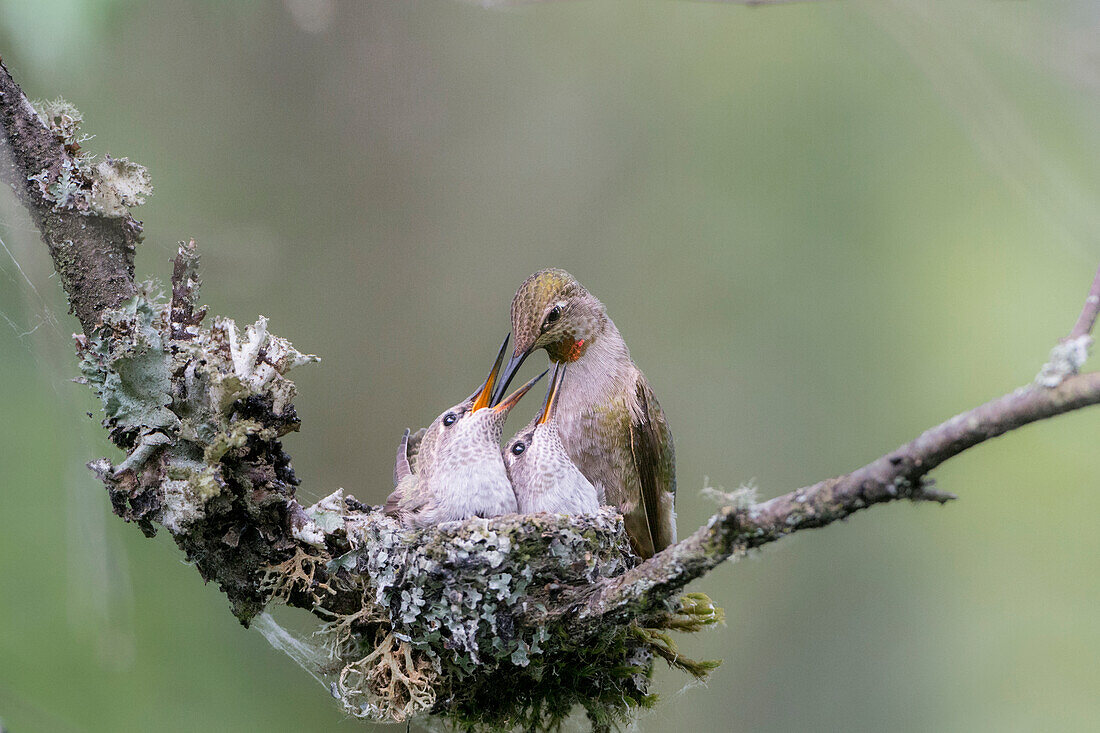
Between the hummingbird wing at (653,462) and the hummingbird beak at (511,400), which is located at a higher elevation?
the hummingbird beak at (511,400)

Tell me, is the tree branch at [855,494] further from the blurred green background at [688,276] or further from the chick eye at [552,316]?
the blurred green background at [688,276]

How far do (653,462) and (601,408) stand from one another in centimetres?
19

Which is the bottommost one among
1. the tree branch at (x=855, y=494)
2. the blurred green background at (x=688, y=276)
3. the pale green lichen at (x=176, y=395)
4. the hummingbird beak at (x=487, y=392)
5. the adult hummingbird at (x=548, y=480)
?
the tree branch at (x=855, y=494)

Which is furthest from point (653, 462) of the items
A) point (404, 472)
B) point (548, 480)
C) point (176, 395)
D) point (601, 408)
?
point (176, 395)

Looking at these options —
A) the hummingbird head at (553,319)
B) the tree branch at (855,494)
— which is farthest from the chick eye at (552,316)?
the tree branch at (855,494)

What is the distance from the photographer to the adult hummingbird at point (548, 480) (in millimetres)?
1913

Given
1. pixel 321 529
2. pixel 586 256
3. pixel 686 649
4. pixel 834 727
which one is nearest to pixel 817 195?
pixel 586 256

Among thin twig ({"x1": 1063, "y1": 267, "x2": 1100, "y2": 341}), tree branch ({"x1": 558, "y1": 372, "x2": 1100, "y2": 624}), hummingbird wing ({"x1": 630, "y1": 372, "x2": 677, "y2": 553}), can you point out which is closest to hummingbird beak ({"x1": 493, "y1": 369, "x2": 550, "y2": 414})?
hummingbird wing ({"x1": 630, "y1": 372, "x2": 677, "y2": 553})

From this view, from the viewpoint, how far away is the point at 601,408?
2.04m

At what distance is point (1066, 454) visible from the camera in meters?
3.10

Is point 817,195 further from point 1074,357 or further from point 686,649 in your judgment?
point 1074,357

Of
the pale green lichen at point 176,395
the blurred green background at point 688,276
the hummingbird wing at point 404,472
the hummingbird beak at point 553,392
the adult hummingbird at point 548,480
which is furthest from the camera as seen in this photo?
the blurred green background at point 688,276

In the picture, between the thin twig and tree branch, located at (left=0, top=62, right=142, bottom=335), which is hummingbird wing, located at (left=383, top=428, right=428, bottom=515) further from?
the thin twig

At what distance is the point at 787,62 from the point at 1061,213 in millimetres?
1618
